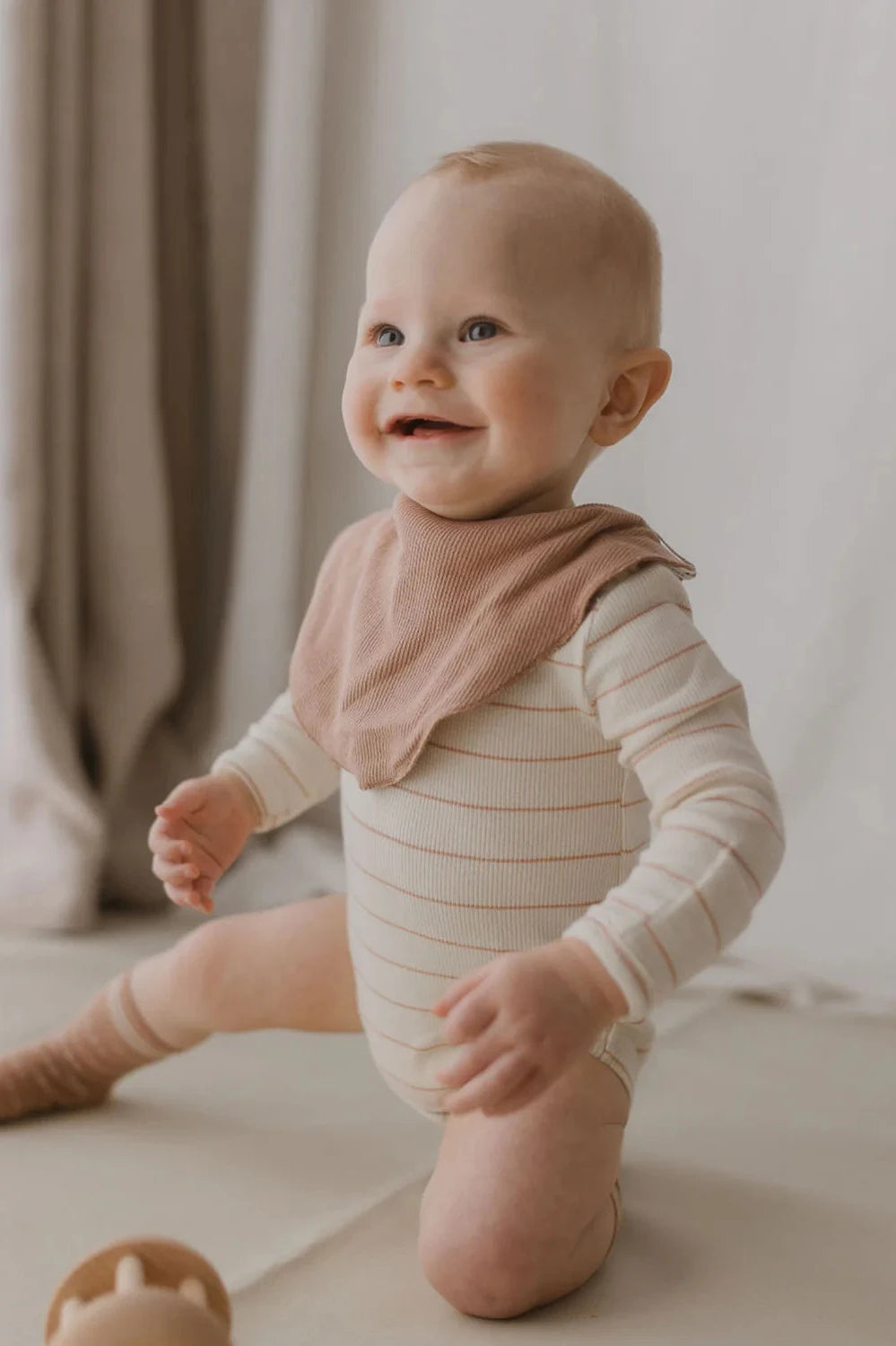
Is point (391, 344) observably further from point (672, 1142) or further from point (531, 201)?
point (672, 1142)

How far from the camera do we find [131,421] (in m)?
1.60

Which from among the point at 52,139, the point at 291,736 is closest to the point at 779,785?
the point at 291,736

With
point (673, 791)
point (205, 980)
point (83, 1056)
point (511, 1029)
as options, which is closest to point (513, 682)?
point (673, 791)

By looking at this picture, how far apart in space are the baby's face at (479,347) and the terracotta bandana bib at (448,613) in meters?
0.03

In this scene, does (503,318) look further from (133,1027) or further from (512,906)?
(133,1027)

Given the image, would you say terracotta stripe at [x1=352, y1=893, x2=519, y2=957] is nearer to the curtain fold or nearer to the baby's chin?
the baby's chin

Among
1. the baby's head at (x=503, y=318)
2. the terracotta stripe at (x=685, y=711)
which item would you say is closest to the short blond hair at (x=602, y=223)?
the baby's head at (x=503, y=318)

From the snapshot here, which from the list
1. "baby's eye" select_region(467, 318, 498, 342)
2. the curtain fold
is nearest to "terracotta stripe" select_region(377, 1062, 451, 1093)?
"baby's eye" select_region(467, 318, 498, 342)

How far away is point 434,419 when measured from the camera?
896 millimetres

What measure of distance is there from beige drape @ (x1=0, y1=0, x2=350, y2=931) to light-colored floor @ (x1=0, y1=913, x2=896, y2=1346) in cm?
30

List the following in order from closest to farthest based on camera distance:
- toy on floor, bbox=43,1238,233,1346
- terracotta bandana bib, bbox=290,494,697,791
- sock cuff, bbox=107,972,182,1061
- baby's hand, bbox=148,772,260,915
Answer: toy on floor, bbox=43,1238,233,1346, terracotta bandana bib, bbox=290,494,697,791, baby's hand, bbox=148,772,260,915, sock cuff, bbox=107,972,182,1061

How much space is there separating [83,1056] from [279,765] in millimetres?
254

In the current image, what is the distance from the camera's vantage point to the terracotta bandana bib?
867 mm

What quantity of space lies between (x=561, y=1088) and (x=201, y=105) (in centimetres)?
119
